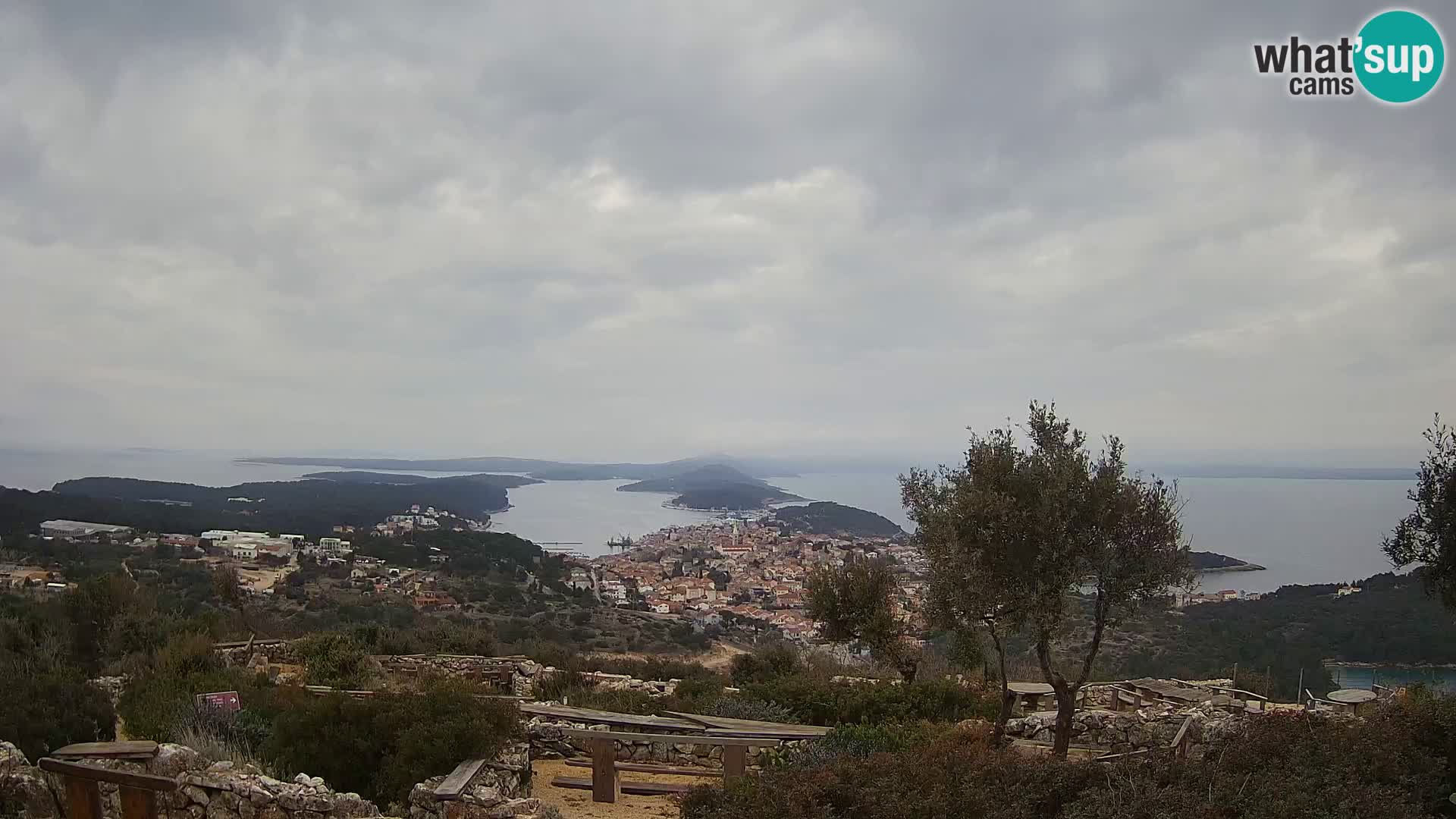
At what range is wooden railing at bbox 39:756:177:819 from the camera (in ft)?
16.7

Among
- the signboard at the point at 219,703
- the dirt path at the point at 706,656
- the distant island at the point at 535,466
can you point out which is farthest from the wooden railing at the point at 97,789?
the distant island at the point at 535,466

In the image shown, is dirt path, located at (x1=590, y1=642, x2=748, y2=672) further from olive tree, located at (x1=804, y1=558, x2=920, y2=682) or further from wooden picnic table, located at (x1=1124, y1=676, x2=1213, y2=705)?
wooden picnic table, located at (x1=1124, y1=676, x2=1213, y2=705)

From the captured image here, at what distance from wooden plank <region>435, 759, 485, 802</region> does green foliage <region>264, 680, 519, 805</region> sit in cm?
19

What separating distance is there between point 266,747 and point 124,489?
53.3m

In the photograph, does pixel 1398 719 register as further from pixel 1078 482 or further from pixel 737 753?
pixel 737 753

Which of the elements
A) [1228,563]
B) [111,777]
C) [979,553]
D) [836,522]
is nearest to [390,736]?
[111,777]

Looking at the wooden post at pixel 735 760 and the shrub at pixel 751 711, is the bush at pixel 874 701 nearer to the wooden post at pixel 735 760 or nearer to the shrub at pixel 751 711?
the shrub at pixel 751 711

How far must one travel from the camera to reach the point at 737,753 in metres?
7.70

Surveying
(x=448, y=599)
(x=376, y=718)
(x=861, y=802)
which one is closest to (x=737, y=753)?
(x=861, y=802)

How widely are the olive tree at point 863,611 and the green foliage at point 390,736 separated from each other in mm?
7002

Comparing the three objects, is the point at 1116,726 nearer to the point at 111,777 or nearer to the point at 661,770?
the point at 661,770

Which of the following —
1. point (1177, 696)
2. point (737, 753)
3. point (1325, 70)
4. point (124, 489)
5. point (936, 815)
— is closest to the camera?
point (936, 815)

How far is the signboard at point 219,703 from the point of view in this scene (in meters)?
8.45

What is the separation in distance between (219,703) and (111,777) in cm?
379
